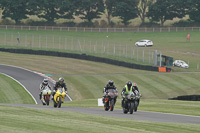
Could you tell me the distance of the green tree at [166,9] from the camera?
423ft

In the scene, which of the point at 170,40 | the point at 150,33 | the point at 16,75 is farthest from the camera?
the point at 150,33

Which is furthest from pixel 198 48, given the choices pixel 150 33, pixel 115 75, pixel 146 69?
pixel 115 75

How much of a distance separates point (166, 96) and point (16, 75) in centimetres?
1835

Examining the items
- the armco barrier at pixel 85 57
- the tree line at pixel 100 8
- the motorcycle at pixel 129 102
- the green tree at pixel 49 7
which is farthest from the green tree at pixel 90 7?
the motorcycle at pixel 129 102

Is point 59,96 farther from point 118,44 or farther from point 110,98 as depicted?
point 118,44

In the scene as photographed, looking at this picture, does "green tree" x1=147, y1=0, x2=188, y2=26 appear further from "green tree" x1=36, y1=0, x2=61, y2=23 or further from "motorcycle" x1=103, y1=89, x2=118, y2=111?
"motorcycle" x1=103, y1=89, x2=118, y2=111

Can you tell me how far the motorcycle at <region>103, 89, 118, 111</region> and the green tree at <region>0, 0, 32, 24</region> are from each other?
10462cm

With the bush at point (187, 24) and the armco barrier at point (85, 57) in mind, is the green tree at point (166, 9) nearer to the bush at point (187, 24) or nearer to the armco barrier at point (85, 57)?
the bush at point (187, 24)

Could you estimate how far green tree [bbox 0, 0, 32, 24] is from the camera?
12756cm

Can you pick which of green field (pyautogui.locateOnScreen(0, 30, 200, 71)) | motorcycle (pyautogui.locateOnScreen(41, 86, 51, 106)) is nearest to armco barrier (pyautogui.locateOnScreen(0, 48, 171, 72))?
green field (pyautogui.locateOnScreen(0, 30, 200, 71))

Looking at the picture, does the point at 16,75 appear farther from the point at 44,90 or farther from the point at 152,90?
the point at 44,90

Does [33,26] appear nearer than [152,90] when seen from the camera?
No

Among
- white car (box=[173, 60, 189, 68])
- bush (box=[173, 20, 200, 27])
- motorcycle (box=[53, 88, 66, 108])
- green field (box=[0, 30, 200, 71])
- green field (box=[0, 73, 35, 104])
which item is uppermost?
bush (box=[173, 20, 200, 27])

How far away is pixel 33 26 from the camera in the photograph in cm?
11838
